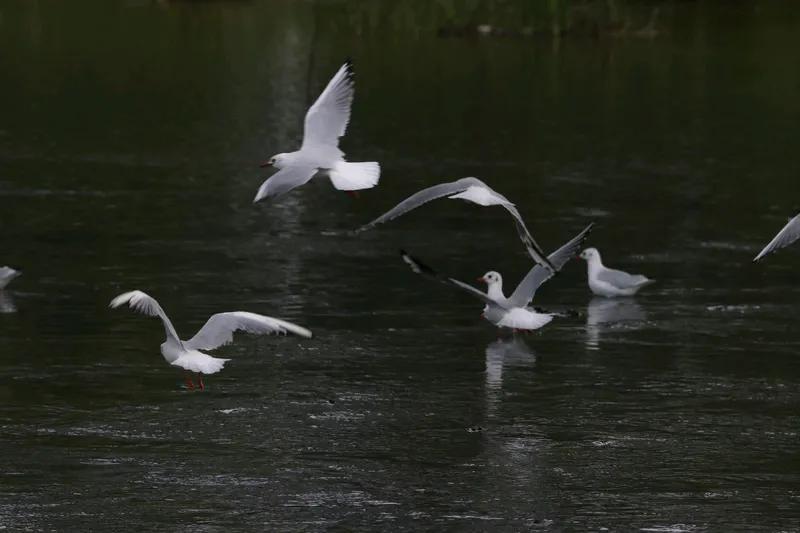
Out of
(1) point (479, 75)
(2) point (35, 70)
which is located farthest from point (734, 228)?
(2) point (35, 70)

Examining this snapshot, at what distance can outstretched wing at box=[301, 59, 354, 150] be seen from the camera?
632 inches

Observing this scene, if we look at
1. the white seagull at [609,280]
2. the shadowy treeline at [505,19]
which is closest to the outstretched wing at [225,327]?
the white seagull at [609,280]

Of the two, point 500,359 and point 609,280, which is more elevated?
point 609,280

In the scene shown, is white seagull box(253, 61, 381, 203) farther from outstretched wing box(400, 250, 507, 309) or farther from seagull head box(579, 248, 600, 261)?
seagull head box(579, 248, 600, 261)

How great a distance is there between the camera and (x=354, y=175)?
596 inches

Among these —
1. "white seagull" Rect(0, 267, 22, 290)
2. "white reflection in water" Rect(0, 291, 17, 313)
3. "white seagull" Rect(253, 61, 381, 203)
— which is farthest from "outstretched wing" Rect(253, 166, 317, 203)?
"white seagull" Rect(0, 267, 22, 290)

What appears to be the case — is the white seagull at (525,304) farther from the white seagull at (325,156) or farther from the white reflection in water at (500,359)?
the white seagull at (325,156)

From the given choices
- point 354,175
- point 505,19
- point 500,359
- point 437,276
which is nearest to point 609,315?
point 500,359

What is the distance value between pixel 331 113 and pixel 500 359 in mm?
2886

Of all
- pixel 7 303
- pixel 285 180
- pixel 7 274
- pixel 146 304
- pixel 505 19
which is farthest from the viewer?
pixel 505 19

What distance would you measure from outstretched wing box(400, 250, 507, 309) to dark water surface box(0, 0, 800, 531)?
0.54 m

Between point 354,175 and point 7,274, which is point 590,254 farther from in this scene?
point 7,274

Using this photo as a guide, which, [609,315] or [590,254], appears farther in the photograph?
[590,254]

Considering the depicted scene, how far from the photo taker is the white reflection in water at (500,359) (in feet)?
52.6
